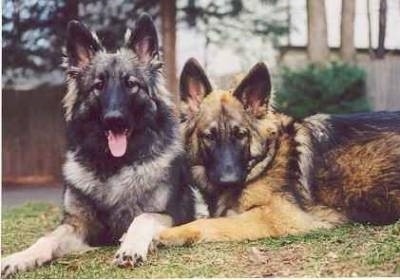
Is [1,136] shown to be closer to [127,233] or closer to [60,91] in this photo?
[60,91]

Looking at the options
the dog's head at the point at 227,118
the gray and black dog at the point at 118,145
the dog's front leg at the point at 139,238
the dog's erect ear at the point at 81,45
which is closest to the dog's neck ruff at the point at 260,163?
the dog's head at the point at 227,118

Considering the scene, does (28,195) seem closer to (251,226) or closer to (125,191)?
(125,191)

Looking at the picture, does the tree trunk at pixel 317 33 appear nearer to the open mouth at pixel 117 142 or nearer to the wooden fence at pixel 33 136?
the open mouth at pixel 117 142

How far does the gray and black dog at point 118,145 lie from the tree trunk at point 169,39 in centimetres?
4

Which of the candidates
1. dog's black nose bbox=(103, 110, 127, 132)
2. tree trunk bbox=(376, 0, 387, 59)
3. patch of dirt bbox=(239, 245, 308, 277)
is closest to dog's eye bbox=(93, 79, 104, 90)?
dog's black nose bbox=(103, 110, 127, 132)

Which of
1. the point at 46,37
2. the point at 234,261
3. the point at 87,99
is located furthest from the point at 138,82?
the point at 234,261

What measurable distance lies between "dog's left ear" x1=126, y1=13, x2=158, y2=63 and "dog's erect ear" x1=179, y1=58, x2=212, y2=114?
146mm

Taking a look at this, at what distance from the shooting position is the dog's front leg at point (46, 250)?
237 centimetres

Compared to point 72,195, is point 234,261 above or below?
below

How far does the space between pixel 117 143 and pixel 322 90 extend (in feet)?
2.87

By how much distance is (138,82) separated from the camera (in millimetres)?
2570

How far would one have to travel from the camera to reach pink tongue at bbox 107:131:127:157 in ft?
8.47

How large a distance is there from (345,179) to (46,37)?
4.55 feet

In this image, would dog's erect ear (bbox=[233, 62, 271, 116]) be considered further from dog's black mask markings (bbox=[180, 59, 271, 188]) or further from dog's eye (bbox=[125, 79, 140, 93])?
dog's eye (bbox=[125, 79, 140, 93])
